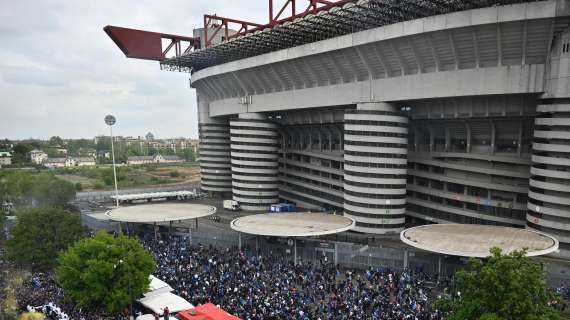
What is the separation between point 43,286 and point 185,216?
54.0ft

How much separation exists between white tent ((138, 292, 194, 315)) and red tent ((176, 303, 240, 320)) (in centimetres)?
153

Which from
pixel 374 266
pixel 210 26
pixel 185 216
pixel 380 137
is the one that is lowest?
pixel 374 266

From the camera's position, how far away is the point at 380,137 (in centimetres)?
4519

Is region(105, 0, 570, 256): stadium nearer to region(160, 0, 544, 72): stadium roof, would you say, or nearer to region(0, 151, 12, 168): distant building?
region(160, 0, 544, 72): stadium roof

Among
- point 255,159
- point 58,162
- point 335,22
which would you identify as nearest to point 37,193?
point 255,159

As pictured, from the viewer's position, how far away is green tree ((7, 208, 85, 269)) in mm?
36625

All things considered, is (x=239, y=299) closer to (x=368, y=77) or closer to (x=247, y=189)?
(x=368, y=77)

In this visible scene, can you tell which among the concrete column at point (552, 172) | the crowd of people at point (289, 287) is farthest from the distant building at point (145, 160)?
the concrete column at point (552, 172)

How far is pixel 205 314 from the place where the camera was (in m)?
21.5

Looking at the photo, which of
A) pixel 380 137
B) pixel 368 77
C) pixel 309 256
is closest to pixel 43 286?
pixel 309 256

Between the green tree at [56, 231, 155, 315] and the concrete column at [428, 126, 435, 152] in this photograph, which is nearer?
the green tree at [56, 231, 155, 315]

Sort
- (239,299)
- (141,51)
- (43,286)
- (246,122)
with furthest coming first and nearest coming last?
1. (141,51)
2. (246,122)
3. (43,286)
4. (239,299)

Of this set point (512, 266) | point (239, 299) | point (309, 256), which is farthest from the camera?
point (309, 256)

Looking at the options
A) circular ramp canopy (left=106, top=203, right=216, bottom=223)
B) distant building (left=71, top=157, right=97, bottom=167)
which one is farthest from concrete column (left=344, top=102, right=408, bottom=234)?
distant building (left=71, top=157, right=97, bottom=167)
